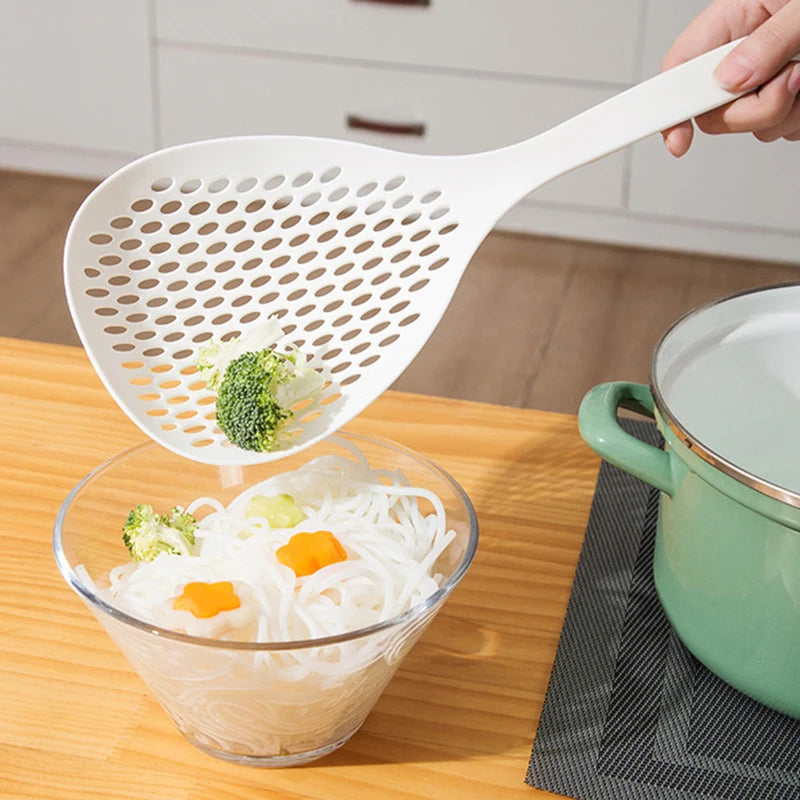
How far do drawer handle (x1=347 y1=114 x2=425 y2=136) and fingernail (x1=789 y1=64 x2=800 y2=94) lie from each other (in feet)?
7.25

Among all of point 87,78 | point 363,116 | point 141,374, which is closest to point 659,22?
point 363,116

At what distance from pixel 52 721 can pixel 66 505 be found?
137 mm

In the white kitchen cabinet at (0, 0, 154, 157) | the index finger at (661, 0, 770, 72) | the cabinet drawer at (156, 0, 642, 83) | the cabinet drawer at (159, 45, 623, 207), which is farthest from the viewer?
the white kitchen cabinet at (0, 0, 154, 157)

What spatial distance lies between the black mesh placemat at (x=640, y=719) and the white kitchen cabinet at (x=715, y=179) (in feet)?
7.22

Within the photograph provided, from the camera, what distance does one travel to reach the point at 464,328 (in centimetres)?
285

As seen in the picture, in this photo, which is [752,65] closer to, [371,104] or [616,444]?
[616,444]

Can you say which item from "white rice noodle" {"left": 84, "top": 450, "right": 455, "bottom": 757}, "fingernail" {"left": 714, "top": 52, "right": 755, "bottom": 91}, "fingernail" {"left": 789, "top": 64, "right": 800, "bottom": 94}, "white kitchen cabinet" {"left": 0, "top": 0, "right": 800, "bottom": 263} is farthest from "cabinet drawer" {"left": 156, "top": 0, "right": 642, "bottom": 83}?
"white rice noodle" {"left": 84, "top": 450, "right": 455, "bottom": 757}

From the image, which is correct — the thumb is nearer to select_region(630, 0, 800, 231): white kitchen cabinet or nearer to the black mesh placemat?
the black mesh placemat

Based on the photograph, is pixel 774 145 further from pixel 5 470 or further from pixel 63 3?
pixel 5 470

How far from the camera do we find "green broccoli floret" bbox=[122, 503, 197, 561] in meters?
0.77

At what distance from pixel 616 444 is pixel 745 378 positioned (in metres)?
0.18

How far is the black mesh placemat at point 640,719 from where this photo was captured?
73cm

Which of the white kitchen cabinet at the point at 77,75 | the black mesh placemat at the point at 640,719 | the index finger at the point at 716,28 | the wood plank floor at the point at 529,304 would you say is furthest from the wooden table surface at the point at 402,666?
the white kitchen cabinet at the point at 77,75

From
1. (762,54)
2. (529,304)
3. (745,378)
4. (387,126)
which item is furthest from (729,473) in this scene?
(387,126)
